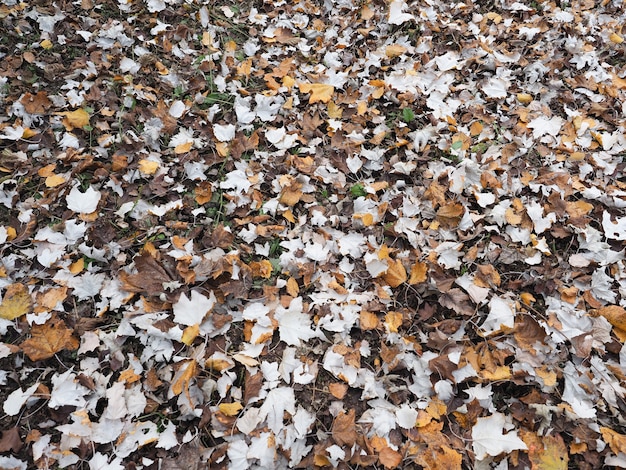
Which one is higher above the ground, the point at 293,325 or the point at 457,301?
the point at 457,301

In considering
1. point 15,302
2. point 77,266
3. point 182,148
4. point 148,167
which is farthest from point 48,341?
point 182,148

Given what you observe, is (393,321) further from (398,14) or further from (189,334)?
(398,14)

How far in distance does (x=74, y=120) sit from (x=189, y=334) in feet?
5.62

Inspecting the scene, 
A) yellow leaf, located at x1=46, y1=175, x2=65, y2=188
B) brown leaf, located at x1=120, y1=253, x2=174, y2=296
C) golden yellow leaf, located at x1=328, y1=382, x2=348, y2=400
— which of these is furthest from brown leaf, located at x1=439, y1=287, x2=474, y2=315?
yellow leaf, located at x1=46, y1=175, x2=65, y2=188

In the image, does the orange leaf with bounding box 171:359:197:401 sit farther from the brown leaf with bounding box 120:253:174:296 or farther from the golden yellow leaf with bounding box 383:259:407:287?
the golden yellow leaf with bounding box 383:259:407:287

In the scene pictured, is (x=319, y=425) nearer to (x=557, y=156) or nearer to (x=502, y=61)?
(x=557, y=156)

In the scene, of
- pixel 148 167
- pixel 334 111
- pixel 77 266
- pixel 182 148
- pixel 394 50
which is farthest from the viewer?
pixel 394 50

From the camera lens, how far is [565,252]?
236cm

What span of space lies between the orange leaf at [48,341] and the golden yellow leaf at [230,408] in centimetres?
76

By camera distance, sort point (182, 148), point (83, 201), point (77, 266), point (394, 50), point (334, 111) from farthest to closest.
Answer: point (394, 50)
point (334, 111)
point (182, 148)
point (83, 201)
point (77, 266)

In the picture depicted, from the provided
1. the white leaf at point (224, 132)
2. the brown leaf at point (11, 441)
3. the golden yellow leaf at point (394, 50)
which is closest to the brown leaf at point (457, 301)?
the white leaf at point (224, 132)

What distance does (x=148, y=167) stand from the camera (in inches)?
103

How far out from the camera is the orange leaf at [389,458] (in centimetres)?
173

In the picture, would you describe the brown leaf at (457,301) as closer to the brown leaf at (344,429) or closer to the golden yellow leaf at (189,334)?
the brown leaf at (344,429)
